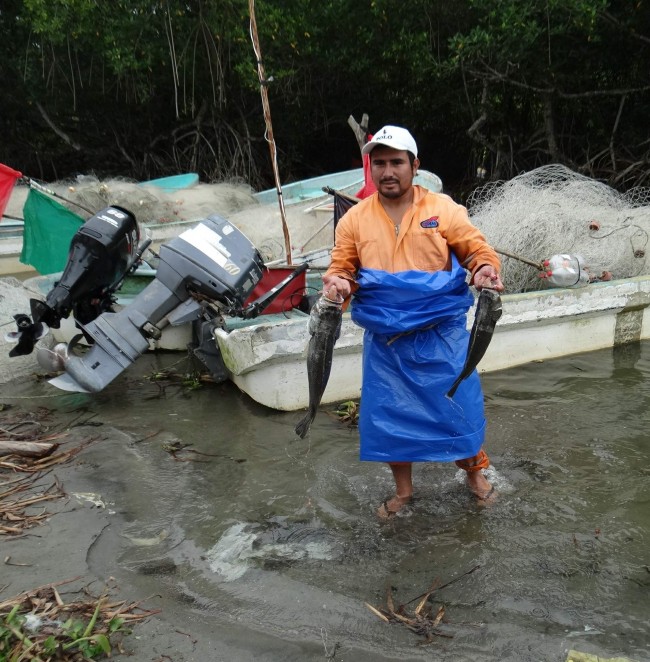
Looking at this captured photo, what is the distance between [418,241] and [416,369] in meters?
0.63

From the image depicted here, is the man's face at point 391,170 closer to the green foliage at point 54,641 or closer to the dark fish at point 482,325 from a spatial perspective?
the dark fish at point 482,325

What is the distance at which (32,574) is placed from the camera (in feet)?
9.45

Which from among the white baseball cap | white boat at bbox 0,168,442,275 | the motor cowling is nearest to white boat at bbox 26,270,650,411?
the motor cowling

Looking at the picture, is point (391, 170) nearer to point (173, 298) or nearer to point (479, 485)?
point (479, 485)

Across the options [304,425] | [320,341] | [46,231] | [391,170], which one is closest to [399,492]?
[304,425]

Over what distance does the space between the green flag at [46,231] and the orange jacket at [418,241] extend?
439 centimetres

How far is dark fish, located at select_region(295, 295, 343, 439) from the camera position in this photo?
3025 millimetres

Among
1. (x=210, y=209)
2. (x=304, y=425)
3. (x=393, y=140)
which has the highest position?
(x=393, y=140)

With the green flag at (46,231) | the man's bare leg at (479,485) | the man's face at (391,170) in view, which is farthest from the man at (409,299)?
the green flag at (46,231)

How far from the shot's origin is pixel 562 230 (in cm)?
620

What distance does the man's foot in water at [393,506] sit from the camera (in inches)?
136

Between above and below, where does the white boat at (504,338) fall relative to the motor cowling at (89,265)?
below

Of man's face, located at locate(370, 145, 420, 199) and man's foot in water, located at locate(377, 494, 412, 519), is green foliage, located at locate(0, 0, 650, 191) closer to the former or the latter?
man's face, located at locate(370, 145, 420, 199)

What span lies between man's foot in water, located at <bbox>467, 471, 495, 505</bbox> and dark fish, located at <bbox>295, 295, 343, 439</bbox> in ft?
3.33
